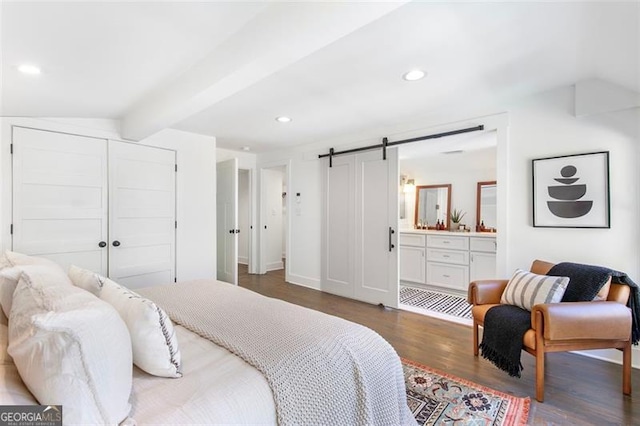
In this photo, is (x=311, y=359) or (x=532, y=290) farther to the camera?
(x=532, y=290)

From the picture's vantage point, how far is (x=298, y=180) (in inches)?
197

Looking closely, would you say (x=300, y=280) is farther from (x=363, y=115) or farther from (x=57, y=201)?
(x=57, y=201)

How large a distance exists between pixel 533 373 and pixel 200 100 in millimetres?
3174

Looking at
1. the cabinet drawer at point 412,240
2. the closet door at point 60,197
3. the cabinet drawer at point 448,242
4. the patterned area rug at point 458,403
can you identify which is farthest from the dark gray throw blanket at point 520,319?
the closet door at point 60,197

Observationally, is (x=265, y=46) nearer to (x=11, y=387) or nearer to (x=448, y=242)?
(x=11, y=387)

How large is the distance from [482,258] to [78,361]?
441 centimetres

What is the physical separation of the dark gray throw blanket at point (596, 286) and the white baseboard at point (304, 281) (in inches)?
126

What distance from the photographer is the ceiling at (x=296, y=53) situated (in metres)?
Answer: 1.40

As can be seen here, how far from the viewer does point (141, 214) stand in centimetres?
359

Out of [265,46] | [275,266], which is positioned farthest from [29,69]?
[275,266]

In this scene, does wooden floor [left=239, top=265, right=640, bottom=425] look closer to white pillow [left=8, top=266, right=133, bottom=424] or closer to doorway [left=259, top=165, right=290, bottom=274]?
white pillow [left=8, top=266, right=133, bottom=424]

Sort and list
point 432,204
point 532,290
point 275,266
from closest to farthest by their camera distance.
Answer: point 532,290 < point 432,204 < point 275,266

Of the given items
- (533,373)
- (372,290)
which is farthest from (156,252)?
(533,373)

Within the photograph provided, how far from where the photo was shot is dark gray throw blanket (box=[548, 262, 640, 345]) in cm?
208
